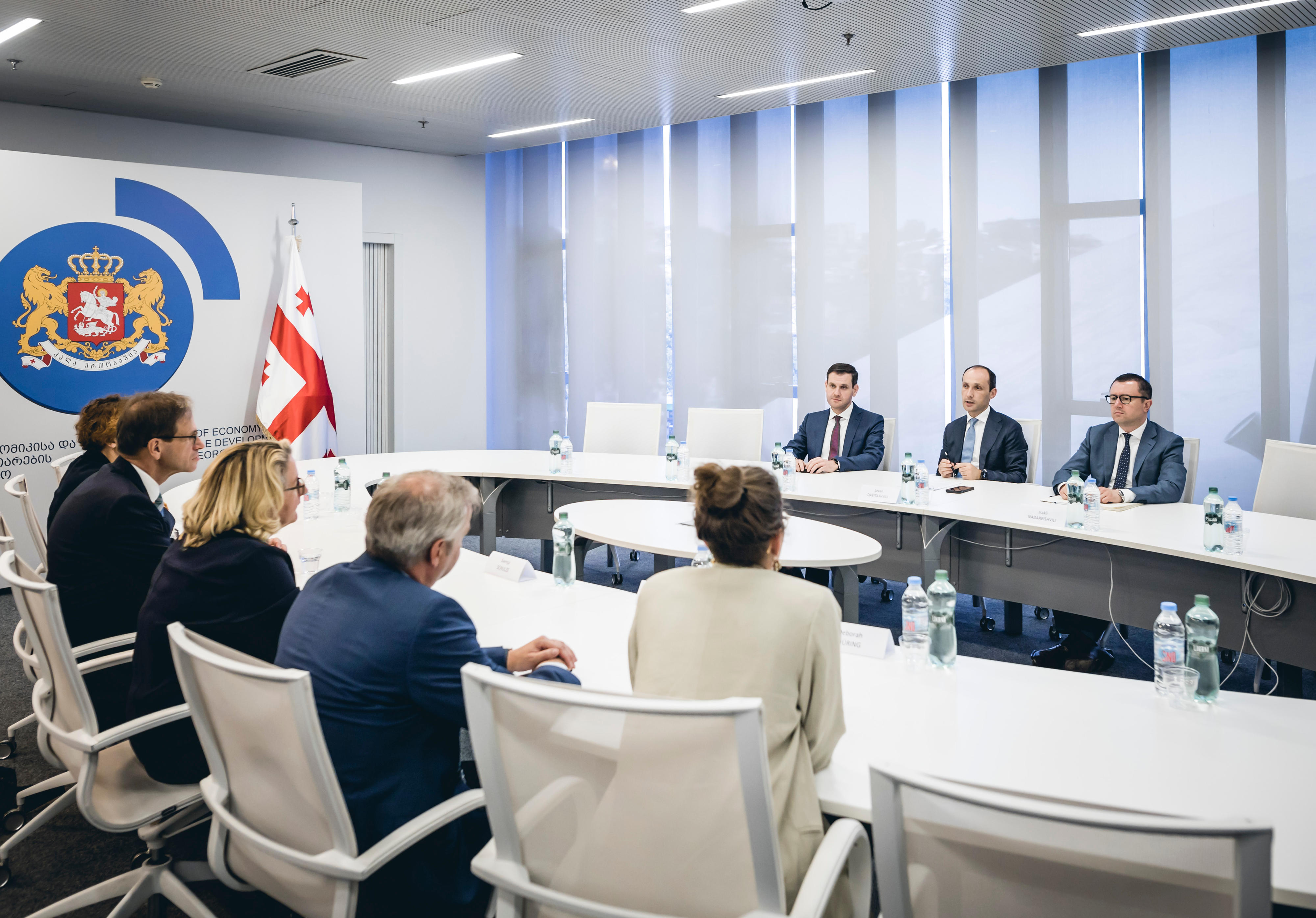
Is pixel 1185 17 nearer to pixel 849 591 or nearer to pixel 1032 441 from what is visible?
pixel 1032 441

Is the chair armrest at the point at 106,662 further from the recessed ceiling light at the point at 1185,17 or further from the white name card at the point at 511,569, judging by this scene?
the recessed ceiling light at the point at 1185,17

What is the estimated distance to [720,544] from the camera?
1.78 m

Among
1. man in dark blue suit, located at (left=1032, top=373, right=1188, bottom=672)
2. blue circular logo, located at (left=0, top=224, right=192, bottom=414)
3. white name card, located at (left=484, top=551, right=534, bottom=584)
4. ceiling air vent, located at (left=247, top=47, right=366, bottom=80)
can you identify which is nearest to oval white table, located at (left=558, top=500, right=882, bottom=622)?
white name card, located at (left=484, top=551, right=534, bottom=584)

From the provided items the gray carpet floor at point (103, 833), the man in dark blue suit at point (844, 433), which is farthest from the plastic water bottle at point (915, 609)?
the man in dark blue suit at point (844, 433)

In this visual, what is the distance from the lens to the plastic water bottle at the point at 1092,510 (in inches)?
143

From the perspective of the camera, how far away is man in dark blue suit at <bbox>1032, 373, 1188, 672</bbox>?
4.22 m

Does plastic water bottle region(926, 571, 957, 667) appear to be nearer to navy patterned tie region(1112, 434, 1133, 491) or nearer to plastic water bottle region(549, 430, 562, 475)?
navy patterned tie region(1112, 434, 1133, 491)

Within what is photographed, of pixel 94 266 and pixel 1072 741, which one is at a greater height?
pixel 94 266

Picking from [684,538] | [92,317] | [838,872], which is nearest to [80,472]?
[684,538]

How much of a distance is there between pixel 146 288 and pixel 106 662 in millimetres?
4546

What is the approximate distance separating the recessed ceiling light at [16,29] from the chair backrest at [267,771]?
4.76m

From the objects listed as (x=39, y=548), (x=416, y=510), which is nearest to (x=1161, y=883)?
(x=416, y=510)

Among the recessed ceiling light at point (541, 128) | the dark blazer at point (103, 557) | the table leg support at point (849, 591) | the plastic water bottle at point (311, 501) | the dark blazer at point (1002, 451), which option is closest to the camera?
the dark blazer at point (103, 557)

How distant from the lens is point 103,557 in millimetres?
2658
